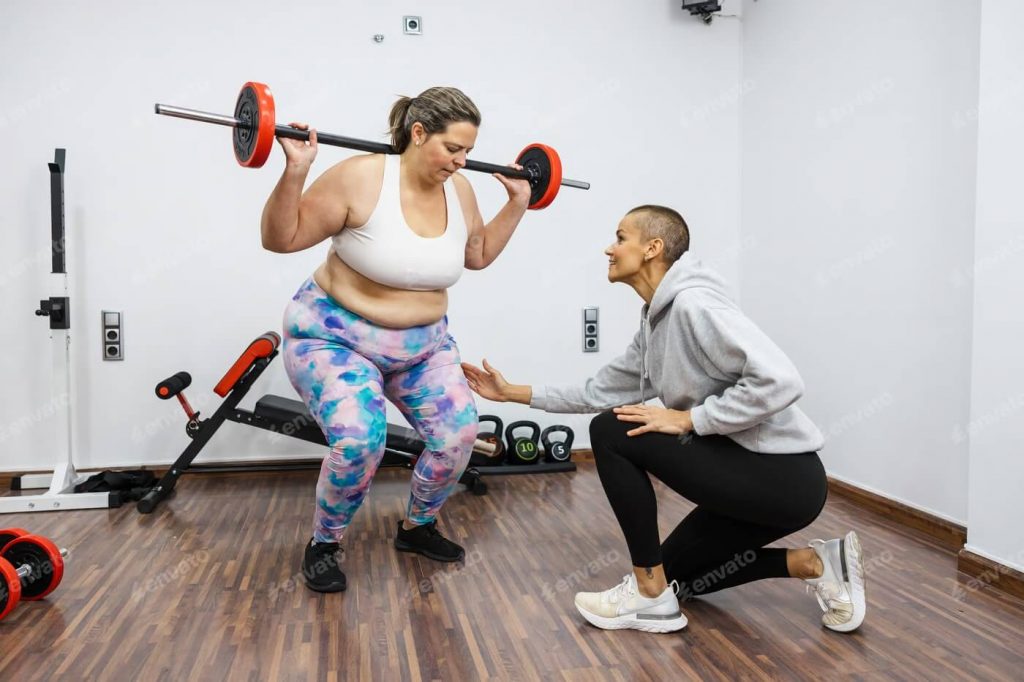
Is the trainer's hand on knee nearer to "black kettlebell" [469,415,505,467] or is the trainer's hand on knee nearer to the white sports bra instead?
the white sports bra

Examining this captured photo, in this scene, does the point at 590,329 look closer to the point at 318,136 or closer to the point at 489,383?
the point at 489,383

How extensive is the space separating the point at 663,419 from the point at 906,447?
1.54m

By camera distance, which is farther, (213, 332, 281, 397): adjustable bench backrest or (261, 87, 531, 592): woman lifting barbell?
(213, 332, 281, 397): adjustable bench backrest

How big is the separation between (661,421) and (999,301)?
1.08 meters

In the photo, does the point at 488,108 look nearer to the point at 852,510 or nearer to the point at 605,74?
the point at 605,74

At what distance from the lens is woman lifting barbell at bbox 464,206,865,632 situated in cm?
173

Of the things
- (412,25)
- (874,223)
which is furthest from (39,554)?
(874,223)

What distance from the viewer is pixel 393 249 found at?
85.6 inches

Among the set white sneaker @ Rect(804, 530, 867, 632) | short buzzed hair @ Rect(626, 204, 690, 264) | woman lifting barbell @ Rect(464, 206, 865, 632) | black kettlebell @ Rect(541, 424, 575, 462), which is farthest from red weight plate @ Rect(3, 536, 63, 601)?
black kettlebell @ Rect(541, 424, 575, 462)

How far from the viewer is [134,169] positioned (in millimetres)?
3531

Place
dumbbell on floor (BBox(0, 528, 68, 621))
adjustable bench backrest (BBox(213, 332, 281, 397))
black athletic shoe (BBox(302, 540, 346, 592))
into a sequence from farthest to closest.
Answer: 1. adjustable bench backrest (BBox(213, 332, 281, 397))
2. black athletic shoe (BBox(302, 540, 346, 592))
3. dumbbell on floor (BBox(0, 528, 68, 621))

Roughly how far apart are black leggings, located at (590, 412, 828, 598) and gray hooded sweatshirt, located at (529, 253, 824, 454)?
Result: 0.17ft

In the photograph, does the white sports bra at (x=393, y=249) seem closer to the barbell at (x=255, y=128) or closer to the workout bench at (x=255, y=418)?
the barbell at (x=255, y=128)

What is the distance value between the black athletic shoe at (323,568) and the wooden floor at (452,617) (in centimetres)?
4
